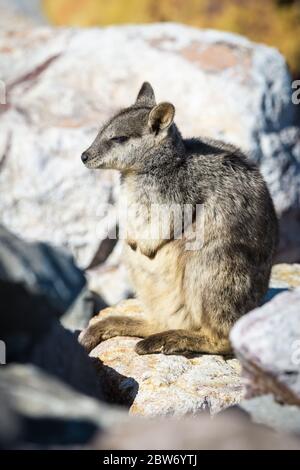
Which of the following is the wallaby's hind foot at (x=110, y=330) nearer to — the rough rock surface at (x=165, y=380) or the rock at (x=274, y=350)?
the rough rock surface at (x=165, y=380)

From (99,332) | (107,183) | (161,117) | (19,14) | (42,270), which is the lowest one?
(99,332)

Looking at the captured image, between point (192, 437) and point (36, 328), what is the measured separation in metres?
1.47

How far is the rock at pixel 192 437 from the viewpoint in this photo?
391 cm

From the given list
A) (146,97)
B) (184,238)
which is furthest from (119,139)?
(184,238)

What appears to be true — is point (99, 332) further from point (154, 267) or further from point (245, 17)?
point (245, 17)

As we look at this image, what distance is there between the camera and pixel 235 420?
13.9ft

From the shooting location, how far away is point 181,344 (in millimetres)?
7004

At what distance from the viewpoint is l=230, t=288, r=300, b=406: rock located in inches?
184

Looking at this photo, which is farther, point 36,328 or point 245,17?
point 245,17

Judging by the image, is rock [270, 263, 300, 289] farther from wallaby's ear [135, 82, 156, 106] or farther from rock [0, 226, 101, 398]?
rock [0, 226, 101, 398]

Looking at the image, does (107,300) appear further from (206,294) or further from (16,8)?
(16,8)

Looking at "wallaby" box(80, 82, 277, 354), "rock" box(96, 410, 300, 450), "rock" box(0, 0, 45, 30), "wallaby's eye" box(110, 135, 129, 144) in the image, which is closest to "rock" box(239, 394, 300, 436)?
"rock" box(96, 410, 300, 450)

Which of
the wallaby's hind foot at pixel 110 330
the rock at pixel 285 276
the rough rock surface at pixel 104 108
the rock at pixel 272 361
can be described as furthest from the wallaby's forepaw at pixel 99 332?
the rock at pixel 272 361

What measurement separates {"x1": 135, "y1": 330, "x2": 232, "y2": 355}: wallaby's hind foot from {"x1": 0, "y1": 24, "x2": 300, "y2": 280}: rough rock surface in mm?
3012
